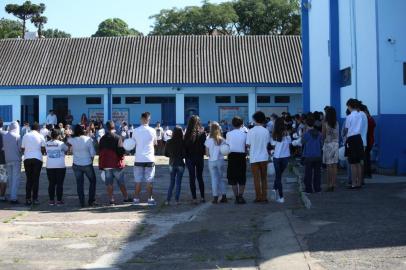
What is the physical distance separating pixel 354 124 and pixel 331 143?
2.10 ft

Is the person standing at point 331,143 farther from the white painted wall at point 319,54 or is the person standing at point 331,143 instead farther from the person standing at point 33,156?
the white painted wall at point 319,54

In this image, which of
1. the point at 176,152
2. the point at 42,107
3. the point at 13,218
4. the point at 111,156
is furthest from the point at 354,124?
the point at 42,107

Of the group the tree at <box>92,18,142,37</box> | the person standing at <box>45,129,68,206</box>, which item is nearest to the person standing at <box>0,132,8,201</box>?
the person standing at <box>45,129,68,206</box>

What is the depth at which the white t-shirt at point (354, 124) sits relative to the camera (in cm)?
1287

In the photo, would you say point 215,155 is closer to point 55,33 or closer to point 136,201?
point 136,201

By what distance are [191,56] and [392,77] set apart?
2371 centimetres

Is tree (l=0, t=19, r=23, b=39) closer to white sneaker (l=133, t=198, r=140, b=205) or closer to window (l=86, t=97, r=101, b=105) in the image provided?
window (l=86, t=97, r=101, b=105)

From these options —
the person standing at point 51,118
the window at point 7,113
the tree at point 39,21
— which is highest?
the tree at point 39,21

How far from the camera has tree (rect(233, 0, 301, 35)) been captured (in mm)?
61375

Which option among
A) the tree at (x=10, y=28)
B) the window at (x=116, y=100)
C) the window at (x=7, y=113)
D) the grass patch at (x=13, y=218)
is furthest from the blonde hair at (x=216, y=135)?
the tree at (x=10, y=28)

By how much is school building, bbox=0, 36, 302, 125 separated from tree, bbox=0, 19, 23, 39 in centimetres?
2529

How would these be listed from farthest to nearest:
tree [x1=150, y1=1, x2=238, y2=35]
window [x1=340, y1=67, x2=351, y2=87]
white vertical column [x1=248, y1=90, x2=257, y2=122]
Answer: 1. tree [x1=150, y1=1, x2=238, y2=35]
2. white vertical column [x1=248, y1=90, x2=257, y2=122]
3. window [x1=340, y1=67, x2=351, y2=87]

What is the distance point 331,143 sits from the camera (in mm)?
12805

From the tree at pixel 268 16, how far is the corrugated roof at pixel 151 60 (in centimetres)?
2228
